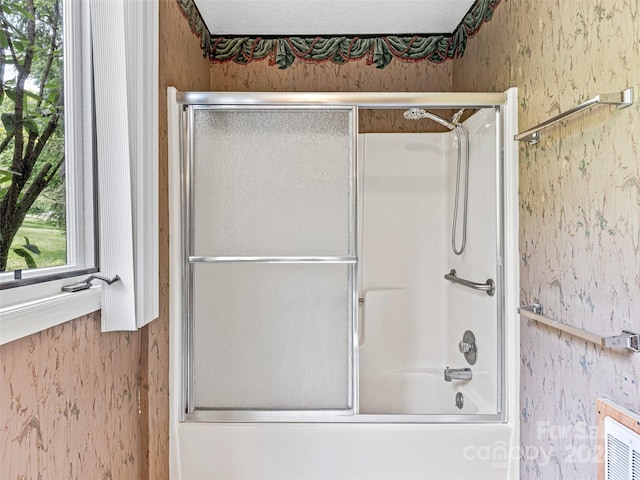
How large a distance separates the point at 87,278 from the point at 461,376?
5.96ft

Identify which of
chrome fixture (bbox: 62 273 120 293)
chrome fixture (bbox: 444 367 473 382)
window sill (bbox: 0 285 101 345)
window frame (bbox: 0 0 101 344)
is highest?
window frame (bbox: 0 0 101 344)

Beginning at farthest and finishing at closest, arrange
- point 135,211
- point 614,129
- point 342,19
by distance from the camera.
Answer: point 342,19, point 135,211, point 614,129

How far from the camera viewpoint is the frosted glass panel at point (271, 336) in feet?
5.84

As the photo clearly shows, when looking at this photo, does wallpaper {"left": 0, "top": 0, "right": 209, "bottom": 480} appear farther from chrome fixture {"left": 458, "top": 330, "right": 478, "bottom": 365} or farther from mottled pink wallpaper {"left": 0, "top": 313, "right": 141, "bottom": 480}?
chrome fixture {"left": 458, "top": 330, "right": 478, "bottom": 365}

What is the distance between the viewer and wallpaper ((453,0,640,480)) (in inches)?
44.4

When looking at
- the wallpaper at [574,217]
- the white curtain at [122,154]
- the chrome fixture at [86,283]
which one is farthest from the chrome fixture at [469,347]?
the chrome fixture at [86,283]

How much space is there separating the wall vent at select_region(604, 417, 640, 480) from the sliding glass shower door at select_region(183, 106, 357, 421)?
2.95ft

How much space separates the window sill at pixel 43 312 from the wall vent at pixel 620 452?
143 centimetres

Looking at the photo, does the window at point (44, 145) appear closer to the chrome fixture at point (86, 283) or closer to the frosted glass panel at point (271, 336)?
the chrome fixture at point (86, 283)

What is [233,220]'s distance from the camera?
176cm

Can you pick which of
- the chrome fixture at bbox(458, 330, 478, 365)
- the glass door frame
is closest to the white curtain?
the glass door frame

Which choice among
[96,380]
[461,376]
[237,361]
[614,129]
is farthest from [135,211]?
[461,376]

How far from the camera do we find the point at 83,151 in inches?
50.1

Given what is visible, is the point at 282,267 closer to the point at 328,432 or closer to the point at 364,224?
the point at 328,432
